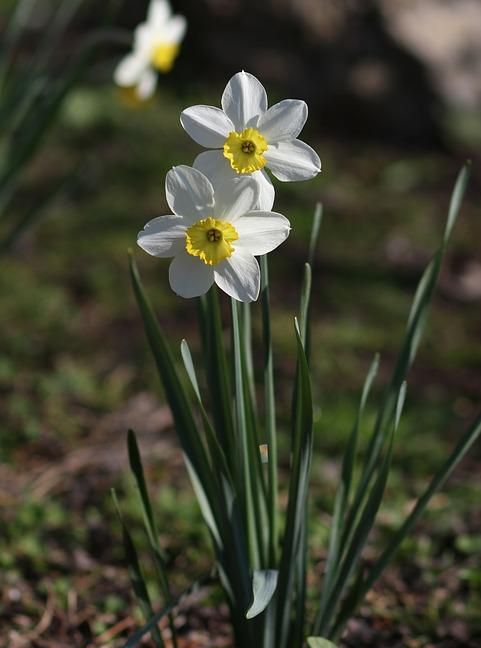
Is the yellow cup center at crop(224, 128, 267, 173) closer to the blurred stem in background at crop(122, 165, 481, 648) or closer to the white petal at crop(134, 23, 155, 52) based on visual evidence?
the blurred stem in background at crop(122, 165, 481, 648)

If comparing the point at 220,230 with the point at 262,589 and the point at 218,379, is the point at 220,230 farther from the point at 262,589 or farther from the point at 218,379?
the point at 262,589

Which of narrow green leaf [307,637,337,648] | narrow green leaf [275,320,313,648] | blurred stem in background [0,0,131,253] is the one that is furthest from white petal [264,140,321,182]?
blurred stem in background [0,0,131,253]

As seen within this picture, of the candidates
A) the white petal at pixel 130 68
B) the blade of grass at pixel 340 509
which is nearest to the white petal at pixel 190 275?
the blade of grass at pixel 340 509

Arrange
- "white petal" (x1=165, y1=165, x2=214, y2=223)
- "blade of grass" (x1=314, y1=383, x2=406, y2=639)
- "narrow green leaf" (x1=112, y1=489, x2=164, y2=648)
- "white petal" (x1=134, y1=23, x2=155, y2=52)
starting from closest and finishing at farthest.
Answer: "white petal" (x1=165, y1=165, x2=214, y2=223) < "blade of grass" (x1=314, y1=383, x2=406, y2=639) < "narrow green leaf" (x1=112, y1=489, x2=164, y2=648) < "white petal" (x1=134, y1=23, x2=155, y2=52)

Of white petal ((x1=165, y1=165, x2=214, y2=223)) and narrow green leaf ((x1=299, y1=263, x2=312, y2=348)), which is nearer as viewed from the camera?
white petal ((x1=165, y1=165, x2=214, y2=223))

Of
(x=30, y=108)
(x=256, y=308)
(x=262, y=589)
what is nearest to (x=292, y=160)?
(x=262, y=589)

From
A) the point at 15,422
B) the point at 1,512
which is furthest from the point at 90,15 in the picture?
the point at 1,512
